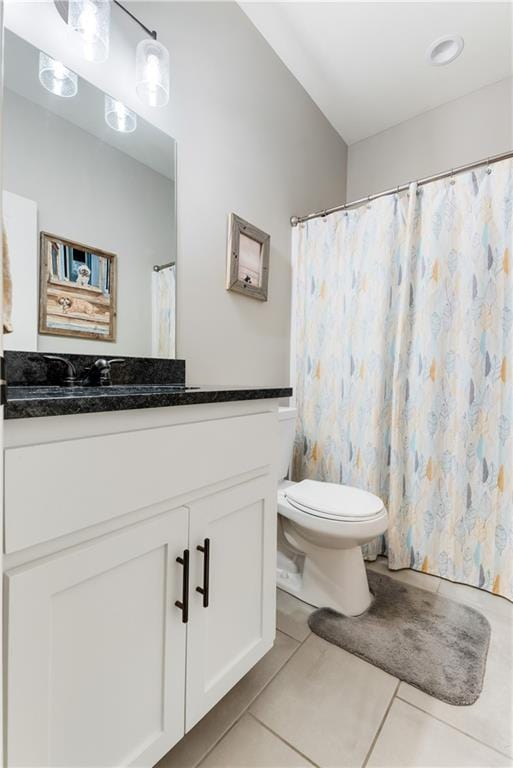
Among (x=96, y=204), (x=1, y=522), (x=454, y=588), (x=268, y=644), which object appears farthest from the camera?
(x=454, y=588)

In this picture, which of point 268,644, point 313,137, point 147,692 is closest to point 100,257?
point 147,692

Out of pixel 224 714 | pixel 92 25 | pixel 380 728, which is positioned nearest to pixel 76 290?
pixel 92 25

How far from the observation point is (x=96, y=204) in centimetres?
121

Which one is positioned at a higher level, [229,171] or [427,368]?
[229,171]

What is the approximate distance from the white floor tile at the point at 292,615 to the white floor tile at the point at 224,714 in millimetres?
57

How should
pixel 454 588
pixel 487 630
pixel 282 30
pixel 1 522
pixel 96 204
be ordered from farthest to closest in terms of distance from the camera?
1. pixel 282 30
2. pixel 454 588
3. pixel 487 630
4. pixel 96 204
5. pixel 1 522

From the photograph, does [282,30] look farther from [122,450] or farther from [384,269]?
[122,450]

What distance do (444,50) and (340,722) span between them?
283 cm

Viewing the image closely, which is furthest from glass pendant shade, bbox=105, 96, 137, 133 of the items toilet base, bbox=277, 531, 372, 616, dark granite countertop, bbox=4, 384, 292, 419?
toilet base, bbox=277, 531, 372, 616

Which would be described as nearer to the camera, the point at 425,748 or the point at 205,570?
the point at 205,570

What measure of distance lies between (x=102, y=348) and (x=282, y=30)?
178cm

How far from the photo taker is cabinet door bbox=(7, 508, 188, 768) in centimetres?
58

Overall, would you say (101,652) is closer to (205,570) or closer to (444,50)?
(205,570)

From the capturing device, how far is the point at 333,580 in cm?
146
